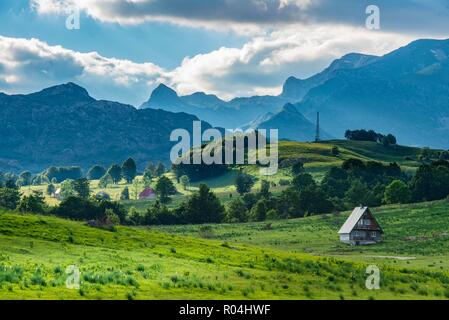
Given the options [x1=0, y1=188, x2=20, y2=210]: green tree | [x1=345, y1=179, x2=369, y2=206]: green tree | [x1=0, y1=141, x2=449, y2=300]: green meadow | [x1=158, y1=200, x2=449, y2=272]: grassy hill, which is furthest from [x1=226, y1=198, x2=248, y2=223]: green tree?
[x1=0, y1=141, x2=449, y2=300]: green meadow

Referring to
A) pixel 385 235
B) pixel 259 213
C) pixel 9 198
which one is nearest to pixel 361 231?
pixel 385 235

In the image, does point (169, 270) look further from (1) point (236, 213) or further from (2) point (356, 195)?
(2) point (356, 195)

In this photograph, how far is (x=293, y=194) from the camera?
174 m

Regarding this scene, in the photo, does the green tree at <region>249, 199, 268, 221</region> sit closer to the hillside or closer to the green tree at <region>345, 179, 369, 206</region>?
the hillside

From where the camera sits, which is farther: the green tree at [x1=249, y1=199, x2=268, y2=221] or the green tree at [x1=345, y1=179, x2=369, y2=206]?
the green tree at [x1=345, y1=179, x2=369, y2=206]

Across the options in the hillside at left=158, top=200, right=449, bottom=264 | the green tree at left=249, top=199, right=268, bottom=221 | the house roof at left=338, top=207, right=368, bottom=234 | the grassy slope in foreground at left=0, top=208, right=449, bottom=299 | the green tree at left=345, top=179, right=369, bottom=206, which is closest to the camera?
the grassy slope in foreground at left=0, top=208, right=449, bottom=299

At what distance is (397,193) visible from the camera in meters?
172

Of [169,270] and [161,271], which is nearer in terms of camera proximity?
[161,271]

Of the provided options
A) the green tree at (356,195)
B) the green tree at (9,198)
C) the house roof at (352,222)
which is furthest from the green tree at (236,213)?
the green tree at (9,198)

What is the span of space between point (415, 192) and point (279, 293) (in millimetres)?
135238

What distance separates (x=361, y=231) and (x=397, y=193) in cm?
5288

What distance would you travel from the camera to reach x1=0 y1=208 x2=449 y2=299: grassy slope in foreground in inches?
1695

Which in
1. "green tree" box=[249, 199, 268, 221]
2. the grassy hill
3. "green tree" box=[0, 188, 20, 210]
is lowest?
the grassy hill

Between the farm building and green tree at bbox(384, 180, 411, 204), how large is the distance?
162ft
